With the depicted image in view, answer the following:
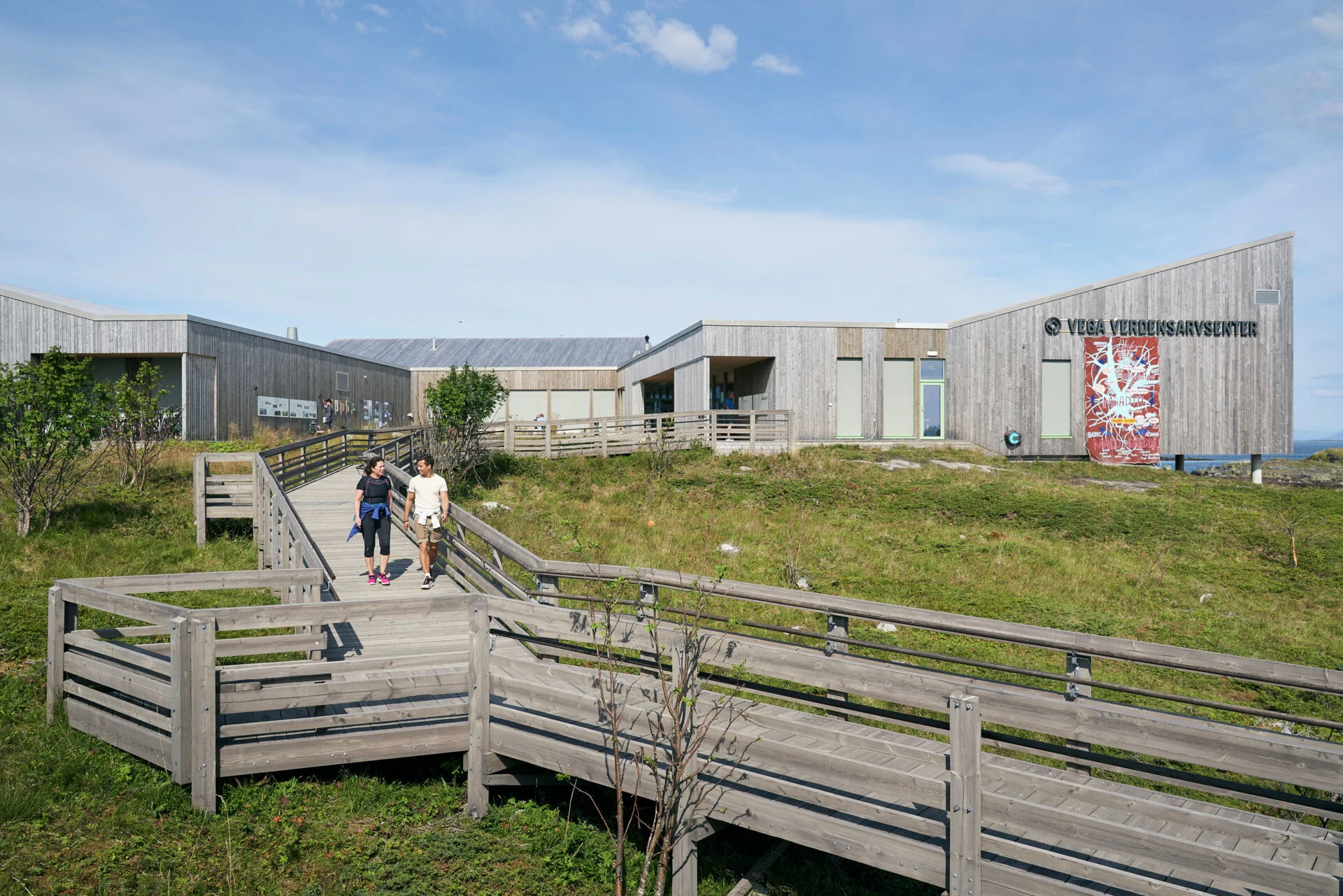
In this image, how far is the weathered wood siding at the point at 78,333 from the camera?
24.1 metres

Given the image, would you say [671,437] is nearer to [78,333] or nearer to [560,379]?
[560,379]

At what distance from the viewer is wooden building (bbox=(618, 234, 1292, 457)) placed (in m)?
28.0

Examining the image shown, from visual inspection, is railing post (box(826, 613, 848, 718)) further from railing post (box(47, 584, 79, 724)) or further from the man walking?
railing post (box(47, 584, 79, 724))

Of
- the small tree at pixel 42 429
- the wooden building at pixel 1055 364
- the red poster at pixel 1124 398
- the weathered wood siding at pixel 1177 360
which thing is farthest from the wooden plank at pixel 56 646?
the red poster at pixel 1124 398

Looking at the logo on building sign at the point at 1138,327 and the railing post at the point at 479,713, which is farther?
the logo on building sign at the point at 1138,327

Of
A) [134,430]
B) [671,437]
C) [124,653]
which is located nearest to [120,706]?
[124,653]

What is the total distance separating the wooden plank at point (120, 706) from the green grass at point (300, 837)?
0.28m

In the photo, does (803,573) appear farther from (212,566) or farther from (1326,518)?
(1326,518)

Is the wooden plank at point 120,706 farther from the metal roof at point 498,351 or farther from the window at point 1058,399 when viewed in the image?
the metal roof at point 498,351

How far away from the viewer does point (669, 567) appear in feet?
44.5

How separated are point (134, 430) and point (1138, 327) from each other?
2854 cm

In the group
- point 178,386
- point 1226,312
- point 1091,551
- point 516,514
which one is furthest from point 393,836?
point 1226,312

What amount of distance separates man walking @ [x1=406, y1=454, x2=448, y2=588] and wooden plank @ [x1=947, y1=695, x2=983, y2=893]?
26.1 ft

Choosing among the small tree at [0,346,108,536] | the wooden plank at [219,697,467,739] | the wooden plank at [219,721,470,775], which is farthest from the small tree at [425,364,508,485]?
the wooden plank at [219,721,470,775]
